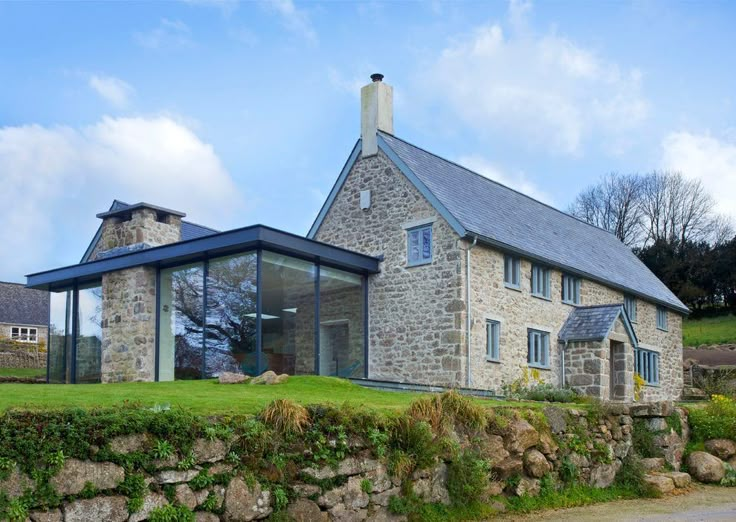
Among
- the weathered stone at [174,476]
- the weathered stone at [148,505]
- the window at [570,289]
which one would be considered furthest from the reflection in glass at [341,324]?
the weathered stone at [148,505]

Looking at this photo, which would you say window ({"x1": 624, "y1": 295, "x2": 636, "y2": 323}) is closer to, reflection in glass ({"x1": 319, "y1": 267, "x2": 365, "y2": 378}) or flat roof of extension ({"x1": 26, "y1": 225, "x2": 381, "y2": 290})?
flat roof of extension ({"x1": 26, "y1": 225, "x2": 381, "y2": 290})

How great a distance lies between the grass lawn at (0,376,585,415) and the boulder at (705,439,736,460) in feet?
10.3

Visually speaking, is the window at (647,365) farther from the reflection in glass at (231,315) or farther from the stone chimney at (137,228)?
the stone chimney at (137,228)

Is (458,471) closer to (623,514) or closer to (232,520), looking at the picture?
(623,514)

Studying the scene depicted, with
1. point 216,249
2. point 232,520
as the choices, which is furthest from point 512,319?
point 232,520

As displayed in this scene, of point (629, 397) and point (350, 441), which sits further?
point (629, 397)

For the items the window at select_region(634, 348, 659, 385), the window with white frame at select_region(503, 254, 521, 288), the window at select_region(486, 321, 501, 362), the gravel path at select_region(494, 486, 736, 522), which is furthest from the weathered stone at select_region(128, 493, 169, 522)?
the window at select_region(634, 348, 659, 385)

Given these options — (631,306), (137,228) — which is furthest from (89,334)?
(631,306)

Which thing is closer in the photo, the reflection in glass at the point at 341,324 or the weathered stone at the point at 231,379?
the weathered stone at the point at 231,379

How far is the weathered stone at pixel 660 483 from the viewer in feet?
45.9

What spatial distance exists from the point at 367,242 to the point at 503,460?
12.9m

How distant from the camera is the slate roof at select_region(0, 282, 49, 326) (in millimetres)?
53781

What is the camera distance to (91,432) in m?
8.30

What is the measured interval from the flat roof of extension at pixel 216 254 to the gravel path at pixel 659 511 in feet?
32.1
